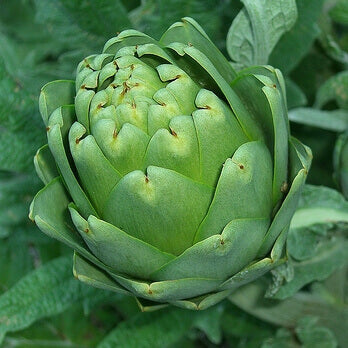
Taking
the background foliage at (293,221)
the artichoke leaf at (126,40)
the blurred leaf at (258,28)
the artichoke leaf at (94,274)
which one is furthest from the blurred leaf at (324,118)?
the artichoke leaf at (94,274)

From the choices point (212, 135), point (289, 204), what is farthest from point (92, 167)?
point (289, 204)

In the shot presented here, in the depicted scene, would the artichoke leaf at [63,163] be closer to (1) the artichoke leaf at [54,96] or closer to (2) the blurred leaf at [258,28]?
(1) the artichoke leaf at [54,96]

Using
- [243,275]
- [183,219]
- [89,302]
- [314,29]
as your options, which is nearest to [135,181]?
[183,219]

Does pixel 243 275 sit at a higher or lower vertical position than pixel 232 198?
lower

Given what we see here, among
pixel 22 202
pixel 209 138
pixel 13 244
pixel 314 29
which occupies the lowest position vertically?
pixel 13 244

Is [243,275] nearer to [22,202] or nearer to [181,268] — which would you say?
[181,268]

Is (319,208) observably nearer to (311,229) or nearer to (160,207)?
(311,229)
